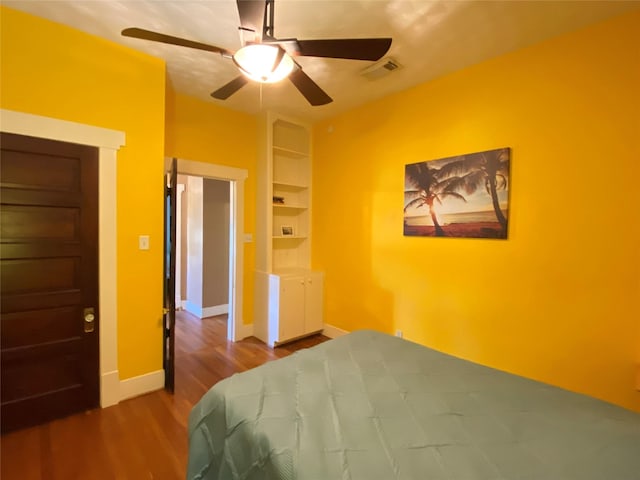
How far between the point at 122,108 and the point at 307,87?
5.11ft

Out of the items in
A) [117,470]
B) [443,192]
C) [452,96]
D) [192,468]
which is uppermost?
[452,96]

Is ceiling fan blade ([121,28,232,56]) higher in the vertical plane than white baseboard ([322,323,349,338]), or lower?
higher

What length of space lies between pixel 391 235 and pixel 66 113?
293 centimetres

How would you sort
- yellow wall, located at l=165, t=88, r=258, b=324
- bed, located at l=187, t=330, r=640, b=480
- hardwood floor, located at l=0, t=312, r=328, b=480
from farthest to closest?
1. yellow wall, located at l=165, t=88, r=258, b=324
2. hardwood floor, located at l=0, t=312, r=328, b=480
3. bed, located at l=187, t=330, r=640, b=480

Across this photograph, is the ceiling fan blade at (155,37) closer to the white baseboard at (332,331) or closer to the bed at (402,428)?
the bed at (402,428)

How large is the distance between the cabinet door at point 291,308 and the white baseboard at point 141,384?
1279 mm

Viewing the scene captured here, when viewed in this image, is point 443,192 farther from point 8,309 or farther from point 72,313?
point 8,309

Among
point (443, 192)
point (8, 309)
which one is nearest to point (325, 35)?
point (443, 192)

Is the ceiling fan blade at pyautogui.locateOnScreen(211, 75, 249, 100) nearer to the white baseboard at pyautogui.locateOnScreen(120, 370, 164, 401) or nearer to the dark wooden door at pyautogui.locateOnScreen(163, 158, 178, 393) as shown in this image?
the dark wooden door at pyautogui.locateOnScreen(163, 158, 178, 393)

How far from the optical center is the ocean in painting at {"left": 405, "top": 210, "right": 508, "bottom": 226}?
245 centimetres

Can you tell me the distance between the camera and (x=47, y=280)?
2.11 metres

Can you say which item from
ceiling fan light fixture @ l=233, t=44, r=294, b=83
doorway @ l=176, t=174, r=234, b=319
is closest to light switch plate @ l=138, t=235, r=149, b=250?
ceiling fan light fixture @ l=233, t=44, r=294, b=83

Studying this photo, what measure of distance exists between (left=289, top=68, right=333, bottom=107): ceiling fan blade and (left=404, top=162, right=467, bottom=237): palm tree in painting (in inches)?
51.6

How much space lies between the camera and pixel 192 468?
4.21ft
